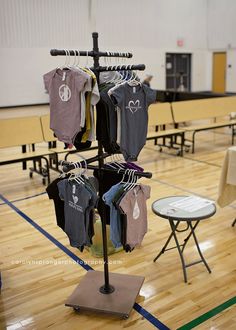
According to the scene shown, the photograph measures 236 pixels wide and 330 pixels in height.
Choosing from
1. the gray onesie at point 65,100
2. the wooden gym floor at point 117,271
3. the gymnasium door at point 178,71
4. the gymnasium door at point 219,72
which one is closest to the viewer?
the gray onesie at point 65,100

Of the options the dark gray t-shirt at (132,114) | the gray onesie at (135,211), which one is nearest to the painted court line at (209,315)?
the gray onesie at (135,211)

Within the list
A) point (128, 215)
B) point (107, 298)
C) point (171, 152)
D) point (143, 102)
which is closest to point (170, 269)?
point (107, 298)

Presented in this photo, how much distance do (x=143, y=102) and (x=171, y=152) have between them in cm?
523

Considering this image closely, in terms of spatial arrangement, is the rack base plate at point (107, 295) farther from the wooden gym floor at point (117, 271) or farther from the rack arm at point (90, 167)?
the rack arm at point (90, 167)

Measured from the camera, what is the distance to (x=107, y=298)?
2869 mm

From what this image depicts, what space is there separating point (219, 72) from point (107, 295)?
679 inches

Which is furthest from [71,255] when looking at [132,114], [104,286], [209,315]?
[132,114]

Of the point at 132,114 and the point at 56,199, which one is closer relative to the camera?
the point at 132,114

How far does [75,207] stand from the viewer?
2.62 metres

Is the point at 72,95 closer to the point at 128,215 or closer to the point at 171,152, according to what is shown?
the point at 128,215

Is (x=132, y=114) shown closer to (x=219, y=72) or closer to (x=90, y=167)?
(x=90, y=167)

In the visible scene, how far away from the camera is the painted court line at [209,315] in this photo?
2.66 meters

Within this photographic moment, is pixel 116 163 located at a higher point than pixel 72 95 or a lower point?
lower

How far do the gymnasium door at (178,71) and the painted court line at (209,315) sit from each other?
15.6 meters
